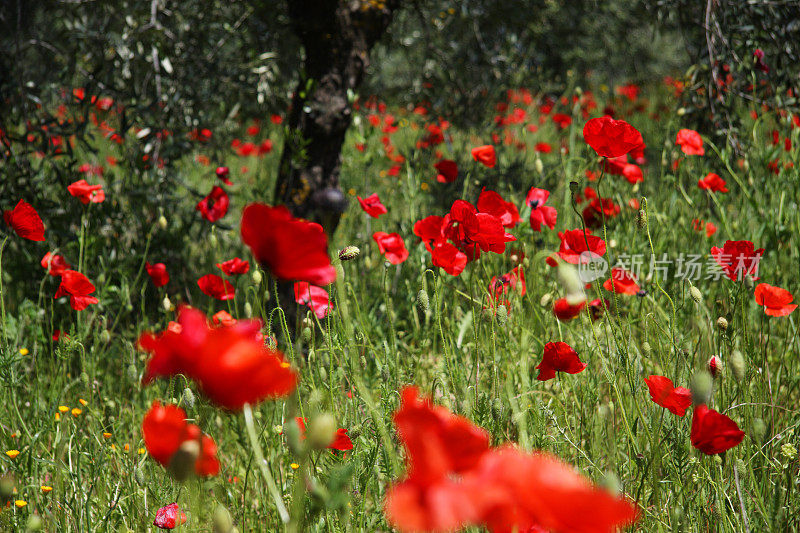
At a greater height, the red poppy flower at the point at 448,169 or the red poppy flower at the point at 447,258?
the red poppy flower at the point at 448,169

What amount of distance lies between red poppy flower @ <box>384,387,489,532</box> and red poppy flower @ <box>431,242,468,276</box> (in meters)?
0.74

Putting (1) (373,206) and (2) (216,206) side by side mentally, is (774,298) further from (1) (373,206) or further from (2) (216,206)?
(2) (216,206)

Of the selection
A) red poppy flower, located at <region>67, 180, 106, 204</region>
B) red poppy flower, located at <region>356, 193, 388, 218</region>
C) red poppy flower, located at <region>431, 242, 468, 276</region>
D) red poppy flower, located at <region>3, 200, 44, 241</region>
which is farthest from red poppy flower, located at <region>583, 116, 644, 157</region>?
red poppy flower, located at <region>67, 180, 106, 204</region>

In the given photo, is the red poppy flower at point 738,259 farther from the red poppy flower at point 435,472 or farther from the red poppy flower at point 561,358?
the red poppy flower at point 435,472

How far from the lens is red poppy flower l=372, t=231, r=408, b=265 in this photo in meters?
1.73

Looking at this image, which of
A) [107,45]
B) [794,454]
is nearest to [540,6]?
[107,45]

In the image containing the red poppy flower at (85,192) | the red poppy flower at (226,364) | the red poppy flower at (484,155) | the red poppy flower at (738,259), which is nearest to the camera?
the red poppy flower at (226,364)

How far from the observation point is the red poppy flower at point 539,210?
1.78 metres

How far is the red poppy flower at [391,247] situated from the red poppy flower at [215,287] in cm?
44

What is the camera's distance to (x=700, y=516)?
1.23m

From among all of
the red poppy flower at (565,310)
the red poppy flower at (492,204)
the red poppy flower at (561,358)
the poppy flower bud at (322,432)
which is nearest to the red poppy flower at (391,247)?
the red poppy flower at (492,204)

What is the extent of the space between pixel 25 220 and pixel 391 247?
36.4 inches

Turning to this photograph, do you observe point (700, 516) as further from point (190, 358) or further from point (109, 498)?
point (109, 498)

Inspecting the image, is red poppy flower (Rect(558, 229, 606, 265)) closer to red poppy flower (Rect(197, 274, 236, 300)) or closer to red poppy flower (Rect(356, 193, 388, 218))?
red poppy flower (Rect(356, 193, 388, 218))
